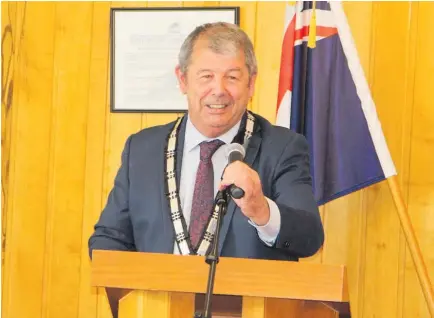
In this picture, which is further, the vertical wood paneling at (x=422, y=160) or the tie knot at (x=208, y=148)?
the vertical wood paneling at (x=422, y=160)

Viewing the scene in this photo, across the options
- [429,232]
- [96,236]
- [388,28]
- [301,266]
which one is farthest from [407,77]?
[301,266]

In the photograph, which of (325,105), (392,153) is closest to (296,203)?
(325,105)

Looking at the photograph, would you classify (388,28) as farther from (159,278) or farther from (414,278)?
(159,278)

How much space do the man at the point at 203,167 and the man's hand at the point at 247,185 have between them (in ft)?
1.24

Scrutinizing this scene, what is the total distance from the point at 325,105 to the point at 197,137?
2.84 ft

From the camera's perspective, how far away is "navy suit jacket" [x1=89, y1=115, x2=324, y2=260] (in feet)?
7.29

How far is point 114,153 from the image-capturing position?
3.53m

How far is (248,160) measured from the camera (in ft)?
7.72

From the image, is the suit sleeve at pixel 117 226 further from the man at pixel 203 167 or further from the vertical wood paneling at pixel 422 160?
the vertical wood paneling at pixel 422 160

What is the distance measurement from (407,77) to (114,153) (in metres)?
1.34

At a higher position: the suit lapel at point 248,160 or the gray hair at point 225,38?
the gray hair at point 225,38

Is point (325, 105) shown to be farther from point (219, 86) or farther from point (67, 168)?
point (67, 168)

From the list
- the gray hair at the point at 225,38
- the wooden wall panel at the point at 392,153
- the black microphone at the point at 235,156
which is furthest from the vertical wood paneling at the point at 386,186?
the black microphone at the point at 235,156

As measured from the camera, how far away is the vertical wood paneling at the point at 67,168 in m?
3.54
